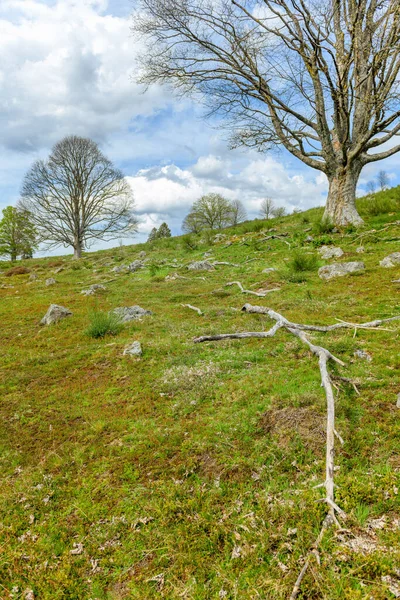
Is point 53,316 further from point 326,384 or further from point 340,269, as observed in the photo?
point 340,269

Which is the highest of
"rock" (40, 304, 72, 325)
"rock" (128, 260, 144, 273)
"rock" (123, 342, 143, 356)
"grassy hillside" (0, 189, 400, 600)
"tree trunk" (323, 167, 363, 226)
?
"tree trunk" (323, 167, 363, 226)

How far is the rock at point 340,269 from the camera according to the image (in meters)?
9.74

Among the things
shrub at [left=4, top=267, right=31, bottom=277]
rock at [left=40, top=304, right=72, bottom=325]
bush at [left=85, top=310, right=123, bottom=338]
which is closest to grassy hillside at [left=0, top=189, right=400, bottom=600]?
bush at [left=85, top=310, right=123, bottom=338]

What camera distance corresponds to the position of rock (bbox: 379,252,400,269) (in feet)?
31.0

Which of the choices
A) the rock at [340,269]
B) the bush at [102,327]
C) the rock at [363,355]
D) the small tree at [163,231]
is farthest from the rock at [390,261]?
the small tree at [163,231]

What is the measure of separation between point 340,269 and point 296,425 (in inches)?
301

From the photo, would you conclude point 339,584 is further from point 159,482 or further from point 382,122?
point 382,122

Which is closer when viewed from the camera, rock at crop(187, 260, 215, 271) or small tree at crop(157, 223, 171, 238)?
rock at crop(187, 260, 215, 271)

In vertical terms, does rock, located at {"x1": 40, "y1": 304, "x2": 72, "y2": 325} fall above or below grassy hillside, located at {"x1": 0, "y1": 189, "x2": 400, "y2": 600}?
above

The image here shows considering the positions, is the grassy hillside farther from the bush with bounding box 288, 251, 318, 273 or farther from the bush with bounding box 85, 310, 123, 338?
the bush with bounding box 288, 251, 318, 273

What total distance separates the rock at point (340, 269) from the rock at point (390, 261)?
23.7 inches

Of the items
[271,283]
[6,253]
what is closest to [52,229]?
[6,253]

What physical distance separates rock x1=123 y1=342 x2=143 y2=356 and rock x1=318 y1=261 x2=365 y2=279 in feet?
21.7

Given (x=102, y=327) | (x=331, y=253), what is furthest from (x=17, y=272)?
(x=331, y=253)
